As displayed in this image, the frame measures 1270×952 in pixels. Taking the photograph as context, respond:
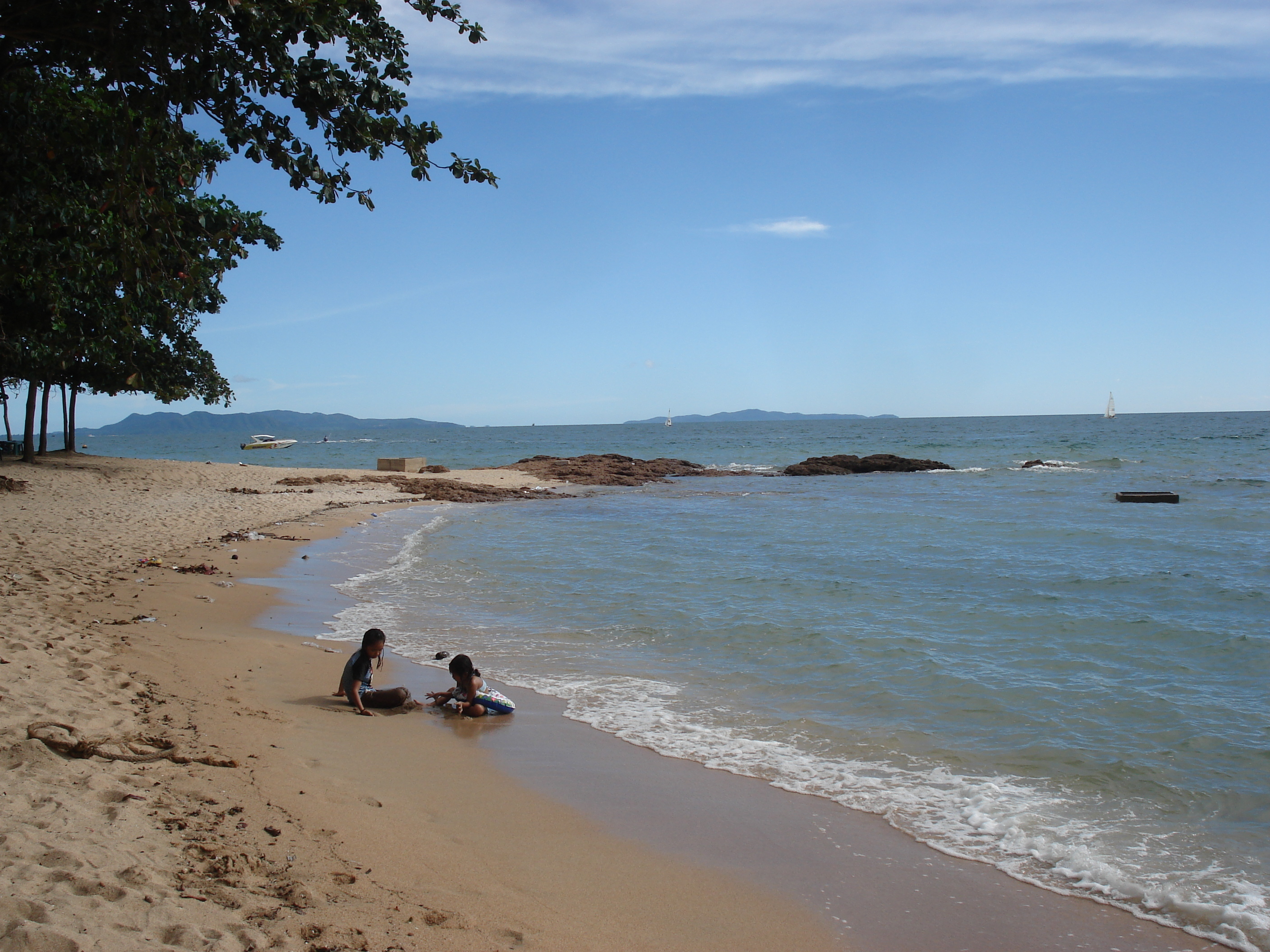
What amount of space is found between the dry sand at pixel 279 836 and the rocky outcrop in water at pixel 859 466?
3364cm

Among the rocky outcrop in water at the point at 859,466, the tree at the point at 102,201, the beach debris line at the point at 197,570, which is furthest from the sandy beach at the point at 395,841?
the rocky outcrop in water at the point at 859,466

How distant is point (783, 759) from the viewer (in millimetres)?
6023

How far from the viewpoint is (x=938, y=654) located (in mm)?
8664

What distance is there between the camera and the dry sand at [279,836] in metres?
3.18

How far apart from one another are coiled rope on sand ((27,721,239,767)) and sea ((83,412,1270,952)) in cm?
302

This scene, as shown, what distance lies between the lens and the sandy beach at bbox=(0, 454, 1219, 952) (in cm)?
329

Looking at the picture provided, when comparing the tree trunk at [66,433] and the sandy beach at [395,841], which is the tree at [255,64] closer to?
the sandy beach at [395,841]

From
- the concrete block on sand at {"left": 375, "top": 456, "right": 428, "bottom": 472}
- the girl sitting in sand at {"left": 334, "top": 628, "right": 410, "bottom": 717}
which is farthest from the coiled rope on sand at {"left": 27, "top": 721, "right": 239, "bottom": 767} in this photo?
the concrete block on sand at {"left": 375, "top": 456, "right": 428, "bottom": 472}

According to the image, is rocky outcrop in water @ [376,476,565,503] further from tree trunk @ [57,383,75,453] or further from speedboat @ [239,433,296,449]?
speedboat @ [239,433,296,449]

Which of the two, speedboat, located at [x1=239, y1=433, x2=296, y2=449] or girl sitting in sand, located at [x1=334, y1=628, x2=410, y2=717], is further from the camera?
speedboat, located at [x1=239, y1=433, x2=296, y2=449]

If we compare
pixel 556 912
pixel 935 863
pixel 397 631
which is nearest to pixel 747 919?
pixel 556 912

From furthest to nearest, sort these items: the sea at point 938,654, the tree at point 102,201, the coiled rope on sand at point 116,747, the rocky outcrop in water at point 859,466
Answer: the rocky outcrop in water at point 859,466, the tree at point 102,201, the sea at point 938,654, the coiled rope on sand at point 116,747

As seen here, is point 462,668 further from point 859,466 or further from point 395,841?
point 859,466

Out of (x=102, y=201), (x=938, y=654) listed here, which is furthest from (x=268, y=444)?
(x=938, y=654)
